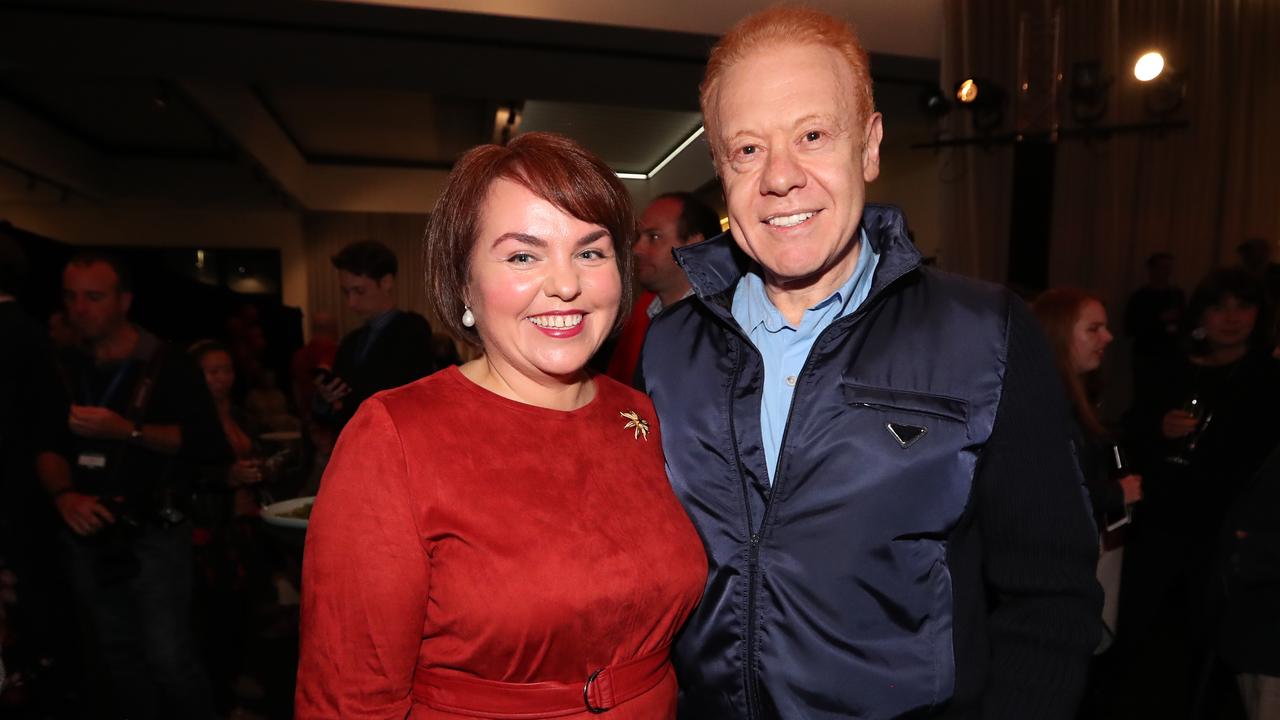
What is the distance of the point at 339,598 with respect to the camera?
3.59ft

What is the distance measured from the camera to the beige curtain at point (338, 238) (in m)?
12.6

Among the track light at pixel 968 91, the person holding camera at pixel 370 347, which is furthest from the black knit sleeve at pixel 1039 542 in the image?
the track light at pixel 968 91

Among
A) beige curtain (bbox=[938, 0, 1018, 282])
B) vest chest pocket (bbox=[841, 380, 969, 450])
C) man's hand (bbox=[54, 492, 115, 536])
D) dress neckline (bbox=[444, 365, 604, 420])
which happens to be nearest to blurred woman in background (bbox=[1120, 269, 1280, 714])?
vest chest pocket (bbox=[841, 380, 969, 450])

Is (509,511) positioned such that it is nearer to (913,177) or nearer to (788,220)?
(788,220)

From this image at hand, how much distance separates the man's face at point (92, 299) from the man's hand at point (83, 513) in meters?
0.56

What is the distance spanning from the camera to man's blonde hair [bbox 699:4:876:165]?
1.18 metres

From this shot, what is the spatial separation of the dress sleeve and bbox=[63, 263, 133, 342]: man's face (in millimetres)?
2169

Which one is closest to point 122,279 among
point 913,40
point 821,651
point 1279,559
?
point 821,651

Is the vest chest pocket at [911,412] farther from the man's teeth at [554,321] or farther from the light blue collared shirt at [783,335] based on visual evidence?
the man's teeth at [554,321]

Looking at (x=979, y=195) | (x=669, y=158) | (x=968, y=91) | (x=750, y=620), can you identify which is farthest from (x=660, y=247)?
(x=669, y=158)

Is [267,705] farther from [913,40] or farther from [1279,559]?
[913,40]

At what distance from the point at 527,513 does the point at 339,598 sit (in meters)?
0.28

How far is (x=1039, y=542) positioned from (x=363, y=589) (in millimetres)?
921

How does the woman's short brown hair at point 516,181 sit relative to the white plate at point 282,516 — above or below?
above
